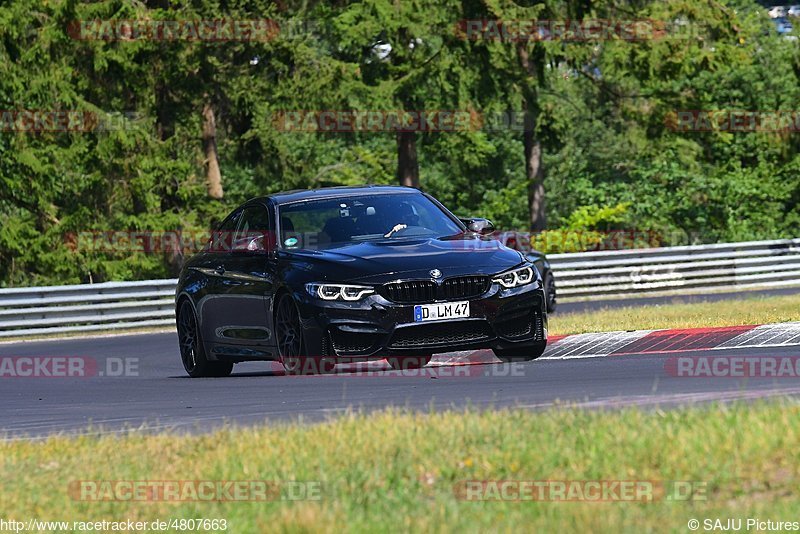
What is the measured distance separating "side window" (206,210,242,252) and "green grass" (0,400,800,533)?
5.89 metres

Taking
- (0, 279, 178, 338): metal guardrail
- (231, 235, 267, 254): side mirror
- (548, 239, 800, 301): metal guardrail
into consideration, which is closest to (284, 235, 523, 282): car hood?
(231, 235, 267, 254): side mirror

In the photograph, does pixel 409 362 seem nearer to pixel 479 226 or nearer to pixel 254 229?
pixel 479 226

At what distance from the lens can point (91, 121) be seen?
126 ft

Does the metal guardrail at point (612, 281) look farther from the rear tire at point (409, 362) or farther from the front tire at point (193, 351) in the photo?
the rear tire at point (409, 362)

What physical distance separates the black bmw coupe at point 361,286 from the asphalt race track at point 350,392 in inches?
11.1

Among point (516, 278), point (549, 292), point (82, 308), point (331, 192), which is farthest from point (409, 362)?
point (82, 308)

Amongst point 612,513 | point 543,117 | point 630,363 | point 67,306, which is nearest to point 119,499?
point 612,513

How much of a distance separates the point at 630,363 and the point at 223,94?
29.8 m

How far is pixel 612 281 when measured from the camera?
112 feet

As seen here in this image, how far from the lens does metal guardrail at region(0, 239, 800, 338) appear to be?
2819 centimetres

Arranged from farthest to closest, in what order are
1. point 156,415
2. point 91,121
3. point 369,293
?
point 91,121 → point 369,293 → point 156,415

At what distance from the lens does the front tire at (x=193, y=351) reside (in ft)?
48.1

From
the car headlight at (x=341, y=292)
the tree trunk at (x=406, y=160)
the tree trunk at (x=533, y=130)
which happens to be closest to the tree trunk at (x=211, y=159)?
the tree trunk at (x=406, y=160)

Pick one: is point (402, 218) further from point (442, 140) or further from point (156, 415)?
point (442, 140)
